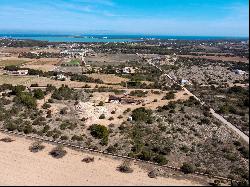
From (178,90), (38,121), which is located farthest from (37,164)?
(178,90)

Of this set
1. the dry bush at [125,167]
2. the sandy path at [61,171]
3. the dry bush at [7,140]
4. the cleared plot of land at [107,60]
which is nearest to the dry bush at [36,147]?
the sandy path at [61,171]

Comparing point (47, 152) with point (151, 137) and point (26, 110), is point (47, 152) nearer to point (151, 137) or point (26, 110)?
point (151, 137)

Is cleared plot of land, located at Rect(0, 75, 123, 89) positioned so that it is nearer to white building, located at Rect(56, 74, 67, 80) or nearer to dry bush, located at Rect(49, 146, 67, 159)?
white building, located at Rect(56, 74, 67, 80)

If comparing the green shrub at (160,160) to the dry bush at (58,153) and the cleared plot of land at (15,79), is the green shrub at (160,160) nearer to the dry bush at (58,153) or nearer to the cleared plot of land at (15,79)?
the dry bush at (58,153)

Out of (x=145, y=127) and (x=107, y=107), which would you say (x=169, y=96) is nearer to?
(x=107, y=107)

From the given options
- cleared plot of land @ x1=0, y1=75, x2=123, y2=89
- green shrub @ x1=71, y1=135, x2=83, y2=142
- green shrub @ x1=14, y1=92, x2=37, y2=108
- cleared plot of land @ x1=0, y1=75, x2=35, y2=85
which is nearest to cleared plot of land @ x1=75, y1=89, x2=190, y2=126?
green shrub @ x1=14, y1=92, x2=37, y2=108
